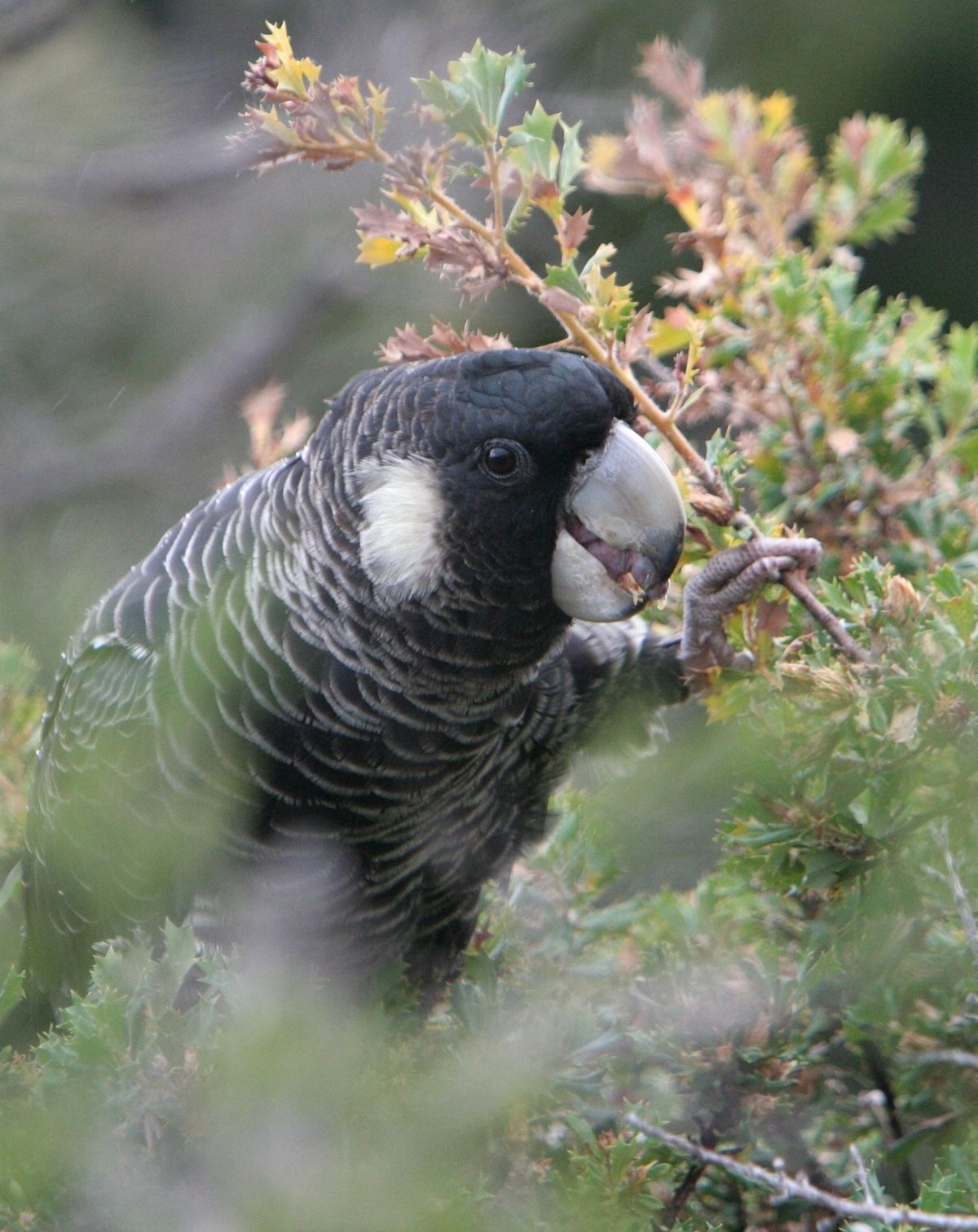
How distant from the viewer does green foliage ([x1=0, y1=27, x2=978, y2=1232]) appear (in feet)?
2.75

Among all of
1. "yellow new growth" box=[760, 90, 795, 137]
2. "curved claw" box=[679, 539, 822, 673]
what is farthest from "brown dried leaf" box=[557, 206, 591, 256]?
"yellow new growth" box=[760, 90, 795, 137]

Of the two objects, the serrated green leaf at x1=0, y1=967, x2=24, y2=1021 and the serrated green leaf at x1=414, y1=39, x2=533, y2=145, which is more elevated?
the serrated green leaf at x1=414, y1=39, x2=533, y2=145

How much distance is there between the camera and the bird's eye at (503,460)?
4.77 ft

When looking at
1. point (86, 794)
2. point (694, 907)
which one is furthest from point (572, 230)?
point (86, 794)

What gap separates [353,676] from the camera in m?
1.57

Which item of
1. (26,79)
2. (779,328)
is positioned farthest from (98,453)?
(779,328)

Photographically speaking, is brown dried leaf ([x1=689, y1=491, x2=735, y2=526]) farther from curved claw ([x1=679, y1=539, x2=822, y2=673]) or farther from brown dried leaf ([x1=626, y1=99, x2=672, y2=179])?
brown dried leaf ([x1=626, y1=99, x2=672, y2=179])

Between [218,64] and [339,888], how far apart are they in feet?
6.77

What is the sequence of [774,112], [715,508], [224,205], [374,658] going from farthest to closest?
[224,205] < [774,112] < [374,658] < [715,508]

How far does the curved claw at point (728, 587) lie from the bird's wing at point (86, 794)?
664 millimetres

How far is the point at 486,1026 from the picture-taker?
4.31 ft

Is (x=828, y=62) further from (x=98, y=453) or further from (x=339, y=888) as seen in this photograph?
(x=339, y=888)

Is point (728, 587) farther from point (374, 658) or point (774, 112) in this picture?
point (774, 112)

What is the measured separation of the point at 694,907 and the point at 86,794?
793 millimetres
